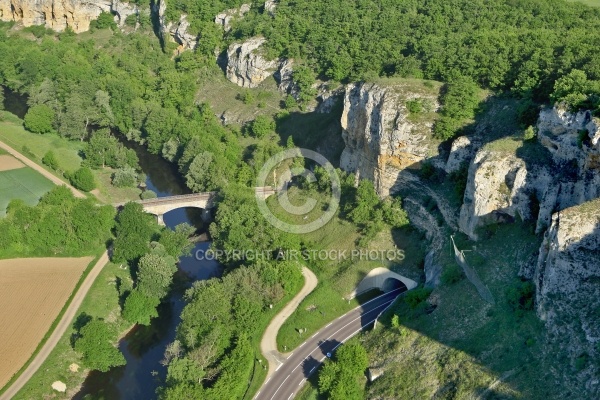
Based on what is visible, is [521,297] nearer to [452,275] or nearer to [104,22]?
[452,275]

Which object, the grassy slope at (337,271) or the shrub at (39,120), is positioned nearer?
the grassy slope at (337,271)

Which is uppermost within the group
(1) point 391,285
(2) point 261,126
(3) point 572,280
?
(2) point 261,126

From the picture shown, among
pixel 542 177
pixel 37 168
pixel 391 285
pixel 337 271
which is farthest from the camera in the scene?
pixel 37 168

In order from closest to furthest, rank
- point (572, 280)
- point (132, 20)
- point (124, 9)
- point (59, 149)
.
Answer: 1. point (572, 280)
2. point (59, 149)
3. point (132, 20)
4. point (124, 9)

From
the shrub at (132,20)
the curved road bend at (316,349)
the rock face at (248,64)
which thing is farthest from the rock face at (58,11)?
the curved road bend at (316,349)

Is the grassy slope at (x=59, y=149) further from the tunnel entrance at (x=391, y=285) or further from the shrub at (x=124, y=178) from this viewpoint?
the tunnel entrance at (x=391, y=285)

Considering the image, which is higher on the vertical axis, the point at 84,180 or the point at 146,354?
the point at 84,180

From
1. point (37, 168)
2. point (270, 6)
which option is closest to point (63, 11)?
point (270, 6)
